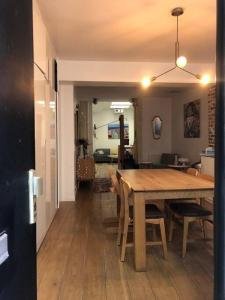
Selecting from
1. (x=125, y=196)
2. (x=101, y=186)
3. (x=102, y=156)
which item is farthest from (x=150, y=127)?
(x=125, y=196)

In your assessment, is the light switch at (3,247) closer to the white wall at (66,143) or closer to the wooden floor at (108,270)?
the wooden floor at (108,270)

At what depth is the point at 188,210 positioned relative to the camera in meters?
2.92

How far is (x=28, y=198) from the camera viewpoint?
98 centimetres

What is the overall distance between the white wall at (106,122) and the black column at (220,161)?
44.3 ft

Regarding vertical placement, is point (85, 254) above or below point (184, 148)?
below

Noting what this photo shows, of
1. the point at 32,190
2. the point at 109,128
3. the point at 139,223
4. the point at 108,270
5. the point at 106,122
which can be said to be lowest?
the point at 108,270

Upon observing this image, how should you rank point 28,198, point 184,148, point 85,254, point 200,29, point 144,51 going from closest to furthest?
point 28,198 → point 85,254 → point 200,29 → point 144,51 → point 184,148

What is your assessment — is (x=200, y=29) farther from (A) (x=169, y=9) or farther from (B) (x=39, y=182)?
(B) (x=39, y=182)

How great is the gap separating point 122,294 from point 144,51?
357cm

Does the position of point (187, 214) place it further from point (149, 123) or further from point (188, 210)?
point (149, 123)

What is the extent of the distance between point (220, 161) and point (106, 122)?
13.7m

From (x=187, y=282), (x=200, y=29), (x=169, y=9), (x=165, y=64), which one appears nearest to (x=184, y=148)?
(x=165, y=64)

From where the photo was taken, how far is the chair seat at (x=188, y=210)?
2.82 meters

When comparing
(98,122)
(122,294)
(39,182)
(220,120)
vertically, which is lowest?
(122,294)
